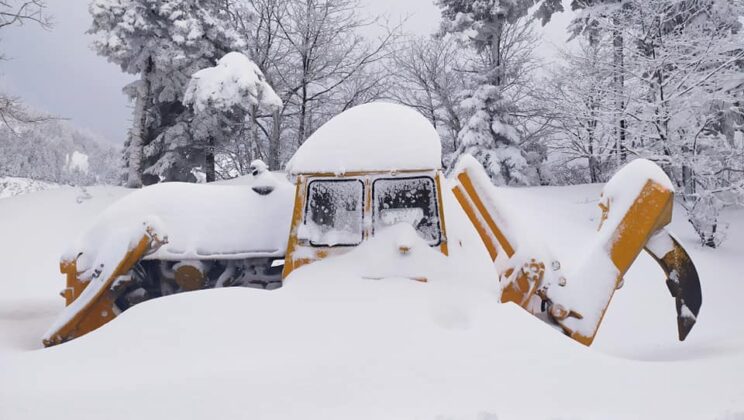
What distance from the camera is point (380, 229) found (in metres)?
4.27

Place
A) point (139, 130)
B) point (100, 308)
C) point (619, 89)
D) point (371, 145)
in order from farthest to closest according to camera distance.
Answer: point (139, 130), point (619, 89), point (100, 308), point (371, 145)

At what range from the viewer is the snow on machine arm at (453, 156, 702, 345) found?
4035mm

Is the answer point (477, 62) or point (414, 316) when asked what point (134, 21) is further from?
point (414, 316)

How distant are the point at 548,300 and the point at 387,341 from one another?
1.70 meters

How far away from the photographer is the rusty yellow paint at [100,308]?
468cm

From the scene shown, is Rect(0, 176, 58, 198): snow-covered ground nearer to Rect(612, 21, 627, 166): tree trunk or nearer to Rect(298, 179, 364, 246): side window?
Rect(298, 179, 364, 246): side window

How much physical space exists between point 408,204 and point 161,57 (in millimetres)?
13690

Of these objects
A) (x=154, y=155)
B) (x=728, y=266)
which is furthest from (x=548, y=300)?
(x=154, y=155)

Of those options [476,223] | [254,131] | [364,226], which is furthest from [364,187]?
[254,131]

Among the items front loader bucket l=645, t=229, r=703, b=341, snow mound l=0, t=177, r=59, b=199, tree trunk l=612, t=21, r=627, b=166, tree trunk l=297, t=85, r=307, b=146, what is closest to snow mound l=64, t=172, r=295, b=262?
front loader bucket l=645, t=229, r=703, b=341

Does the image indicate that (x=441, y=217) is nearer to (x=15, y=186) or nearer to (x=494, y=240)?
(x=494, y=240)

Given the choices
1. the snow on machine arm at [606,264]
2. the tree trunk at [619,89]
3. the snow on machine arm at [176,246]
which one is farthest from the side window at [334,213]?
the tree trunk at [619,89]

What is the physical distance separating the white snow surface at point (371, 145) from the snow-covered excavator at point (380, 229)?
0.01m

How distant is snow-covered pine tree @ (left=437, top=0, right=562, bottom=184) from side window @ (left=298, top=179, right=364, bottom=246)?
38.5 feet
